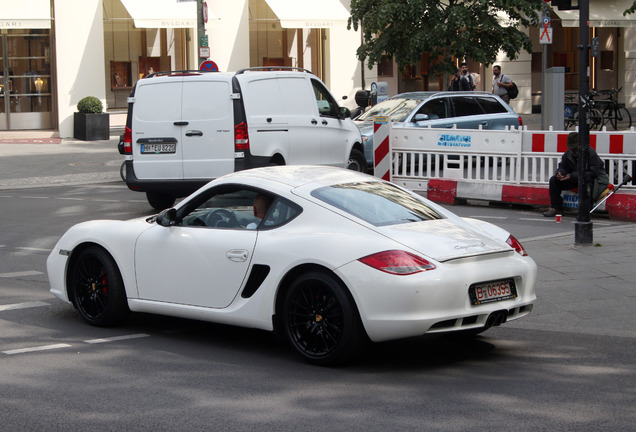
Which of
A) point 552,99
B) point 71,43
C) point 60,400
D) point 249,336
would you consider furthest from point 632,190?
point 71,43

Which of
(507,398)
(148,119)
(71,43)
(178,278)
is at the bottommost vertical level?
(507,398)

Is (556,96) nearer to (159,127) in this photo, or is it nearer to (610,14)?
(159,127)

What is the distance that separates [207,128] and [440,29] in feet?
43.3

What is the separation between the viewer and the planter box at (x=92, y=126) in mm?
30094

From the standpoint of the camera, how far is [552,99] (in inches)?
829

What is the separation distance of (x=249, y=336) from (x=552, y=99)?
14.4 m

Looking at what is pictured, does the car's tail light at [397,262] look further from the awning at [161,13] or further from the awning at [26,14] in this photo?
the awning at [161,13]

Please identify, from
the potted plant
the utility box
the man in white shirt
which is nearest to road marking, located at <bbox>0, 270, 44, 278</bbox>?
the utility box

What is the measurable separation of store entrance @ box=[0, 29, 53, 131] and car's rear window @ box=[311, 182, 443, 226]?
25093 millimetres

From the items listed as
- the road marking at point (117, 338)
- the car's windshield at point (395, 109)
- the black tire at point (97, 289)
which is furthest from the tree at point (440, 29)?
the road marking at point (117, 338)

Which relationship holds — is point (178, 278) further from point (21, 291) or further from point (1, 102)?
point (1, 102)

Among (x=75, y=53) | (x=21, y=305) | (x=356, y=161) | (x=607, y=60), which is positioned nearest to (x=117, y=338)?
(x=21, y=305)

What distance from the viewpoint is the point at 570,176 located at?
578 inches

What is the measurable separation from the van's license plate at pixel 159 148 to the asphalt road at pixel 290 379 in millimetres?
5811
